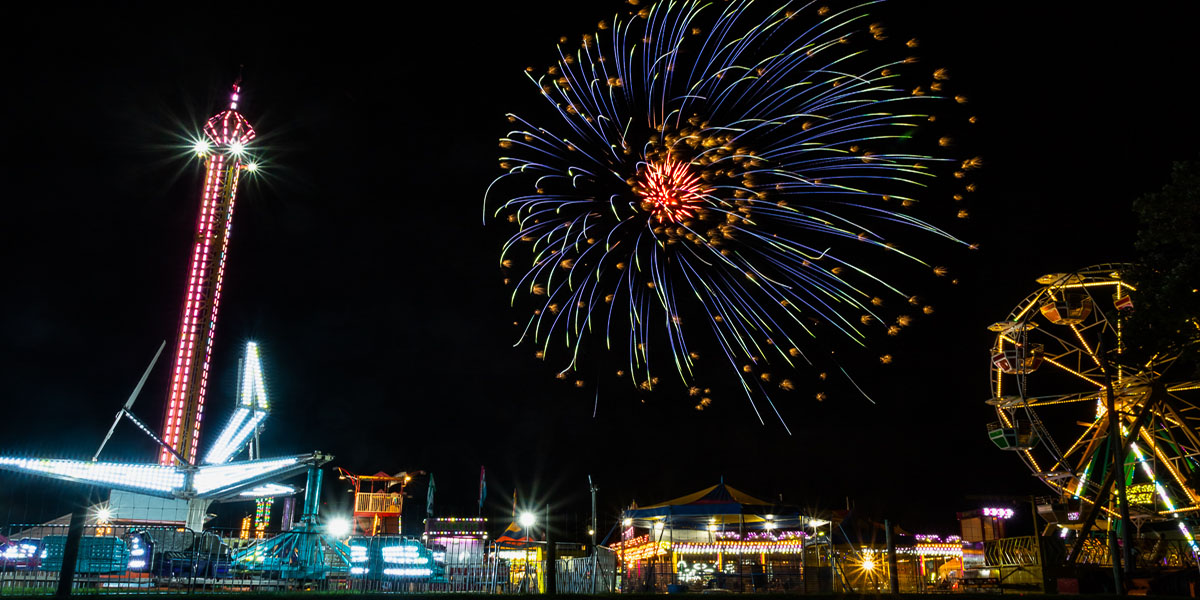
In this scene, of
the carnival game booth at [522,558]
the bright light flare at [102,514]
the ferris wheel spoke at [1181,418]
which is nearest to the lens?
the carnival game booth at [522,558]

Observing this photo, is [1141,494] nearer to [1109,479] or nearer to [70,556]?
[1109,479]

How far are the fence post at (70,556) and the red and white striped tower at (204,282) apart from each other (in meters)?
35.4

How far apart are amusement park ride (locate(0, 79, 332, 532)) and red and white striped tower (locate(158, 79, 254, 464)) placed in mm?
52

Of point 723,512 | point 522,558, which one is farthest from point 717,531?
point 522,558

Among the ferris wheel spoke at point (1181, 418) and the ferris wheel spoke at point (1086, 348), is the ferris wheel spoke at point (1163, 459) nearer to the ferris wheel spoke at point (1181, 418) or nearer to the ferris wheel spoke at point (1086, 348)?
the ferris wheel spoke at point (1181, 418)

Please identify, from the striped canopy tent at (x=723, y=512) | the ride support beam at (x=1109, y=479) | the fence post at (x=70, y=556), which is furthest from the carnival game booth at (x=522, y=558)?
the ride support beam at (x=1109, y=479)

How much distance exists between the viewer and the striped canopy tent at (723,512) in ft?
122

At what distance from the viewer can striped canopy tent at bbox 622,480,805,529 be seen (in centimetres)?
3709

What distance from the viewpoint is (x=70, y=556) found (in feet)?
40.2

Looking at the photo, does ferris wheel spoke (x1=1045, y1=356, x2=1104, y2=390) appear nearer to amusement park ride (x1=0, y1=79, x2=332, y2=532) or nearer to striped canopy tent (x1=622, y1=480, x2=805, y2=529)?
striped canopy tent (x1=622, y1=480, x2=805, y2=529)

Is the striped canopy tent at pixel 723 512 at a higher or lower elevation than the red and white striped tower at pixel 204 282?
lower

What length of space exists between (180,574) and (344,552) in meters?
3.83

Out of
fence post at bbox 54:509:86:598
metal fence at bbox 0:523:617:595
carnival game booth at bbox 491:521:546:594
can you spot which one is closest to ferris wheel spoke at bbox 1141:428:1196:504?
metal fence at bbox 0:523:617:595

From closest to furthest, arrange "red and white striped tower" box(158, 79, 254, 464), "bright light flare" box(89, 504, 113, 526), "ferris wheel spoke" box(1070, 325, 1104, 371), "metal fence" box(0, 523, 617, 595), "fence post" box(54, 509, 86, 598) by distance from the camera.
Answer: "fence post" box(54, 509, 86, 598) → "metal fence" box(0, 523, 617, 595) → "ferris wheel spoke" box(1070, 325, 1104, 371) → "bright light flare" box(89, 504, 113, 526) → "red and white striped tower" box(158, 79, 254, 464)
